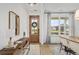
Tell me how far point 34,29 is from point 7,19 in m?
0.47

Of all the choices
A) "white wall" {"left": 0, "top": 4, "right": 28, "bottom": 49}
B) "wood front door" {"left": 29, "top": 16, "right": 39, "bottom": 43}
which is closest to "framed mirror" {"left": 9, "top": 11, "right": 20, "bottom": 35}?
"white wall" {"left": 0, "top": 4, "right": 28, "bottom": 49}

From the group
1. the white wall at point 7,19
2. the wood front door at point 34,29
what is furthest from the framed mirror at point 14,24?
the wood front door at point 34,29

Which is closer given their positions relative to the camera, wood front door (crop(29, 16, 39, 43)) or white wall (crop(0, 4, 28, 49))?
white wall (crop(0, 4, 28, 49))

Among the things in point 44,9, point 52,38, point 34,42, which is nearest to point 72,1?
point 44,9

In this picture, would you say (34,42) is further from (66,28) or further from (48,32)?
(66,28)

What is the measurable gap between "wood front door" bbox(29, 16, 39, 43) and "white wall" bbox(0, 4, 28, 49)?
0.09 m

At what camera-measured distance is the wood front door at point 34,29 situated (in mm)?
2199

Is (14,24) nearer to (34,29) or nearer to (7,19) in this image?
(7,19)

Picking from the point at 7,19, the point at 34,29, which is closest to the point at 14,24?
the point at 7,19

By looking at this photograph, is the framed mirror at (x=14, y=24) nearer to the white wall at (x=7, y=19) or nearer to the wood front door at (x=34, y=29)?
the white wall at (x=7, y=19)

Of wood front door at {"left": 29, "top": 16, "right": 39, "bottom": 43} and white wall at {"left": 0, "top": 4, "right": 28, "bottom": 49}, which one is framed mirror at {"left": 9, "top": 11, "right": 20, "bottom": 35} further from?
wood front door at {"left": 29, "top": 16, "right": 39, "bottom": 43}

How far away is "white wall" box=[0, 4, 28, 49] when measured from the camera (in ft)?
6.29

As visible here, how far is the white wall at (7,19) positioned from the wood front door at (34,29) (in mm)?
88
